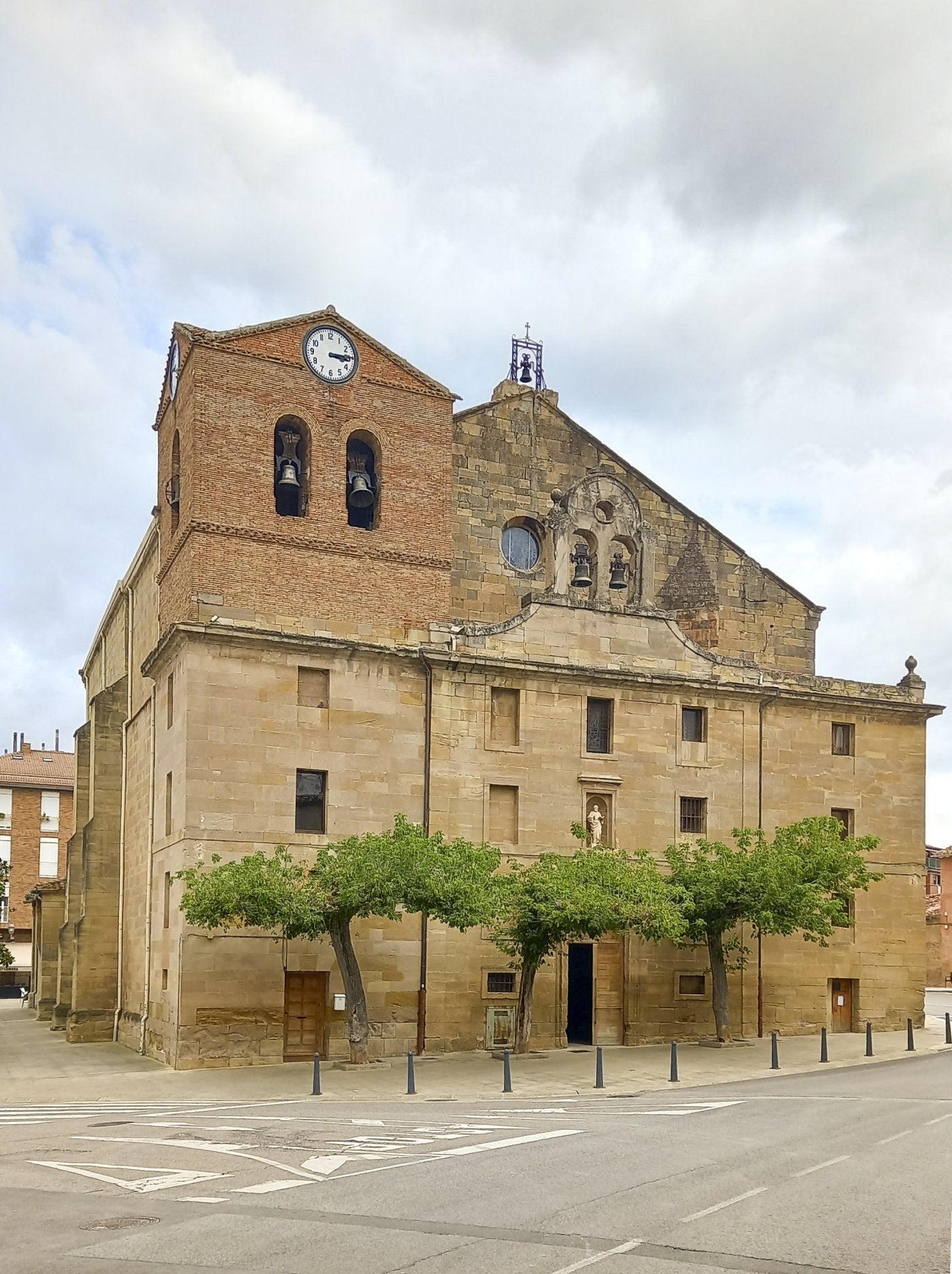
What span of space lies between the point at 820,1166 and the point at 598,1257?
18.0 feet

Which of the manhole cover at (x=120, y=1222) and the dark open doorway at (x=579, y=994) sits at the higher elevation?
the manhole cover at (x=120, y=1222)

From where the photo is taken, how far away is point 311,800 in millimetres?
31188

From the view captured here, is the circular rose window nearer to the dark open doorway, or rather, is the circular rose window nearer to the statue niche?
the statue niche

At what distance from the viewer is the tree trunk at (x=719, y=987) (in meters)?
33.0

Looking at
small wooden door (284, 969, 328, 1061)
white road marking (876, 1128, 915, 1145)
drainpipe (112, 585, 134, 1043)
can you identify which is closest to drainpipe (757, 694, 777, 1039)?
small wooden door (284, 969, 328, 1061)

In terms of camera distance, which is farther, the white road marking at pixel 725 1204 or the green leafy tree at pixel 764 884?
the green leafy tree at pixel 764 884

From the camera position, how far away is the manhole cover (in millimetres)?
12344

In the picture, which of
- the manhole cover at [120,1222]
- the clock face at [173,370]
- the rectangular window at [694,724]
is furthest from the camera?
the rectangular window at [694,724]

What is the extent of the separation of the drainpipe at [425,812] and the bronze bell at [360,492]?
426 cm

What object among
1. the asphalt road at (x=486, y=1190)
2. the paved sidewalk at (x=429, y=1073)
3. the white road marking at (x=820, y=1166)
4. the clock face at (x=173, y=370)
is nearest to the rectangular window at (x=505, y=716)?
the paved sidewalk at (x=429, y=1073)

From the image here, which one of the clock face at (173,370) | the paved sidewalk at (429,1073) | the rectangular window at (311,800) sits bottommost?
the paved sidewalk at (429,1073)

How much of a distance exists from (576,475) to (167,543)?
11.4m

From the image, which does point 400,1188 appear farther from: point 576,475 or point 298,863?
point 576,475

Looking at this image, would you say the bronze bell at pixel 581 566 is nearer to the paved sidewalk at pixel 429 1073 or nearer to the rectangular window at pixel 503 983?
the rectangular window at pixel 503 983
